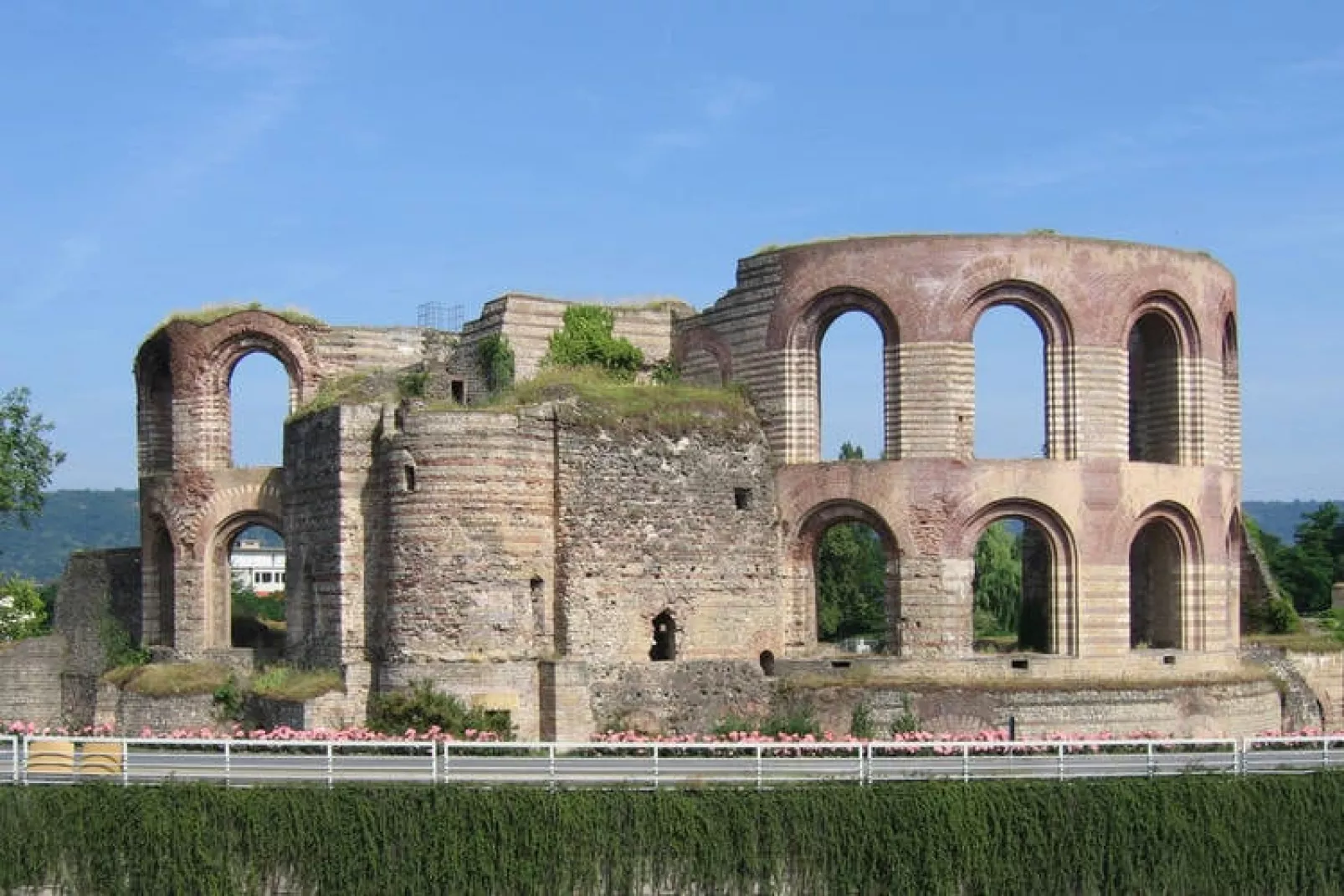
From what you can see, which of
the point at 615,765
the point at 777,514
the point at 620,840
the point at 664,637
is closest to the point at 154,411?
the point at 664,637

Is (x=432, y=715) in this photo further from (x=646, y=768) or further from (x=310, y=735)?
(x=646, y=768)

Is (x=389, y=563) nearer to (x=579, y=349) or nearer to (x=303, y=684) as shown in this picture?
Result: (x=303, y=684)

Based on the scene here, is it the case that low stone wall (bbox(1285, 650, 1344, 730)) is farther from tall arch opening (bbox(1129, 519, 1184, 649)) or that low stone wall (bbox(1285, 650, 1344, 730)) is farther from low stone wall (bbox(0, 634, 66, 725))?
low stone wall (bbox(0, 634, 66, 725))

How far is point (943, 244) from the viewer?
43.1 m

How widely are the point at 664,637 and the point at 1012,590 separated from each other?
3411 cm

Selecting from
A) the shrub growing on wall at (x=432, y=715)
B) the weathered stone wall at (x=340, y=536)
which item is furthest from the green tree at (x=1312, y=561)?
the shrub growing on wall at (x=432, y=715)

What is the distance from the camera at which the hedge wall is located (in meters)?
29.2

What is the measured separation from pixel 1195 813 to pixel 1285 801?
5.42 ft

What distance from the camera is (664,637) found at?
4219cm

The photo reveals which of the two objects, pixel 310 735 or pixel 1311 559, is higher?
pixel 1311 559

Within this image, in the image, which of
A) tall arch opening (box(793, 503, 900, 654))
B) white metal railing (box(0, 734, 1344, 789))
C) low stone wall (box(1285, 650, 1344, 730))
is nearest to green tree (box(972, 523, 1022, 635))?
tall arch opening (box(793, 503, 900, 654))

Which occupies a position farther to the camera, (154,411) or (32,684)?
(32,684)

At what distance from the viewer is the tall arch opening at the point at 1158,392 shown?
45594 millimetres

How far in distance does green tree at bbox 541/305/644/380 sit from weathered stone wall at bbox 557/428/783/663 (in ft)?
15.1
